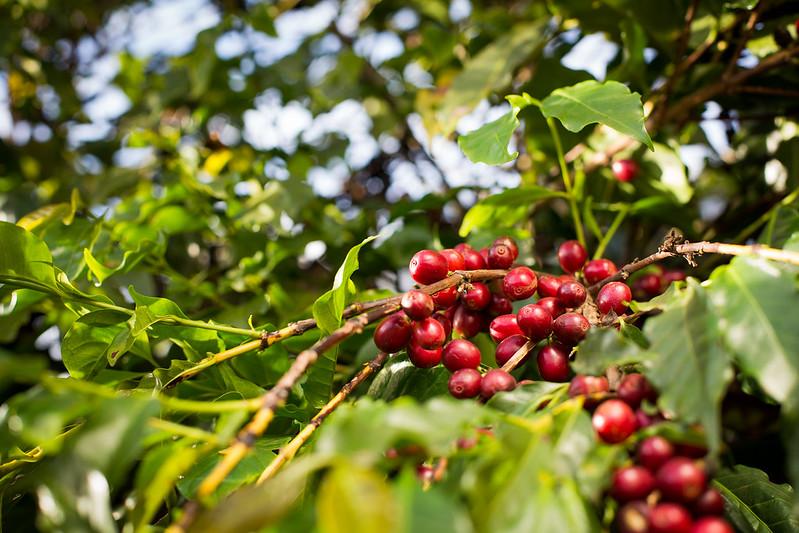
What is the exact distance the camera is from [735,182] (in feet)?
5.06

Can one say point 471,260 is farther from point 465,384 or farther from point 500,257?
point 465,384

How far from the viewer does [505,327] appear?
77 cm

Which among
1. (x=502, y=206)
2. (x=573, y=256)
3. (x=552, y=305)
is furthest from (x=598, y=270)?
(x=502, y=206)

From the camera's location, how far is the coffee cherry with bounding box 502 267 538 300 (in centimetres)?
78

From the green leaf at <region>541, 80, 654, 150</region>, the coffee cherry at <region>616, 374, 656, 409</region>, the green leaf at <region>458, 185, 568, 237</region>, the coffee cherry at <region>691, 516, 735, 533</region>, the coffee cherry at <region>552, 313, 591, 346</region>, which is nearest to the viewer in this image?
the coffee cherry at <region>691, 516, 735, 533</region>

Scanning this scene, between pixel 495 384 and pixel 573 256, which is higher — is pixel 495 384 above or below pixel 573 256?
above

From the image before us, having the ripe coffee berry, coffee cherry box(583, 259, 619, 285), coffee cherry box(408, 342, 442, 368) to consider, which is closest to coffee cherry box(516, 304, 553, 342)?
coffee cherry box(408, 342, 442, 368)

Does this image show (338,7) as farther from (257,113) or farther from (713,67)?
(713,67)

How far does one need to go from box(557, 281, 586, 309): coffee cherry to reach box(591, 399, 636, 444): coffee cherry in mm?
228

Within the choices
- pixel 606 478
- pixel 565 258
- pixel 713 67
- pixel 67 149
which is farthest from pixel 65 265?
pixel 67 149

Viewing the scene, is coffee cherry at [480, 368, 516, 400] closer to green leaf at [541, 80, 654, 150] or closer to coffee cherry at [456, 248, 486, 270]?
coffee cherry at [456, 248, 486, 270]

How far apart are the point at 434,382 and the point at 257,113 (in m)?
1.39

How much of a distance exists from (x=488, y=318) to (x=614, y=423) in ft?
1.07

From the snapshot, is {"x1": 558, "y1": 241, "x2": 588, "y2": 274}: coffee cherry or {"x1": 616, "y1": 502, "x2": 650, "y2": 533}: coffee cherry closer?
{"x1": 616, "y1": 502, "x2": 650, "y2": 533}: coffee cherry
